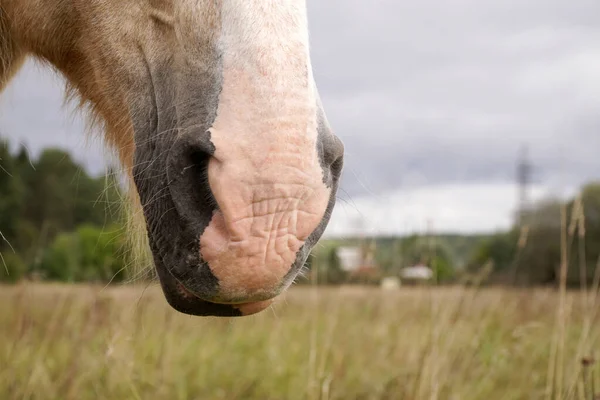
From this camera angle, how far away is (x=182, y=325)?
5633 mm

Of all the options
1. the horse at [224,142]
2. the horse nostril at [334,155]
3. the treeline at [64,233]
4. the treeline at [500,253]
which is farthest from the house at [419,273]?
the horse at [224,142]

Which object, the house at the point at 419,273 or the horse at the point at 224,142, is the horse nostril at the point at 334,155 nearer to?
the horse at the point at 224,142

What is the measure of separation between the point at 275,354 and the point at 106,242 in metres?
2.36

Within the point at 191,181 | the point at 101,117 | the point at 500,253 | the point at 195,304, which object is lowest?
the point at 500,253

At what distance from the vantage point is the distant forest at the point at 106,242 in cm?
261

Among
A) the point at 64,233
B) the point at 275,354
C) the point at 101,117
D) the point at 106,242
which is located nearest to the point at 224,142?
the point at 101,117

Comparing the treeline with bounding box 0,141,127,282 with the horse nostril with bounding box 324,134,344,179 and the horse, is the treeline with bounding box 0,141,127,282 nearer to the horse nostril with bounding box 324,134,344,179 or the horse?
the horse

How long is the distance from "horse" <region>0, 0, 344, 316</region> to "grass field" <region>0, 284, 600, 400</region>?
78 centimetres

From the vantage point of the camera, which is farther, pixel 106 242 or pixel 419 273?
pixel 419 273

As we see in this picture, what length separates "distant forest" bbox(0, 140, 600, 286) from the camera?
2.61 m

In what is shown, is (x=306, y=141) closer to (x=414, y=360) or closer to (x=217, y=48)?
(x=217, y=48)

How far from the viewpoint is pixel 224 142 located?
1.41 metres

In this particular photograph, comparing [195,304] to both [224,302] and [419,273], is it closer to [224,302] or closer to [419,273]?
[224,302]

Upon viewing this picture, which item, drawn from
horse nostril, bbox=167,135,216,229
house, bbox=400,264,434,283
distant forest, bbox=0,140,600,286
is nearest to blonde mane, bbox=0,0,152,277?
distant forest, bbox=0,140,600,286
